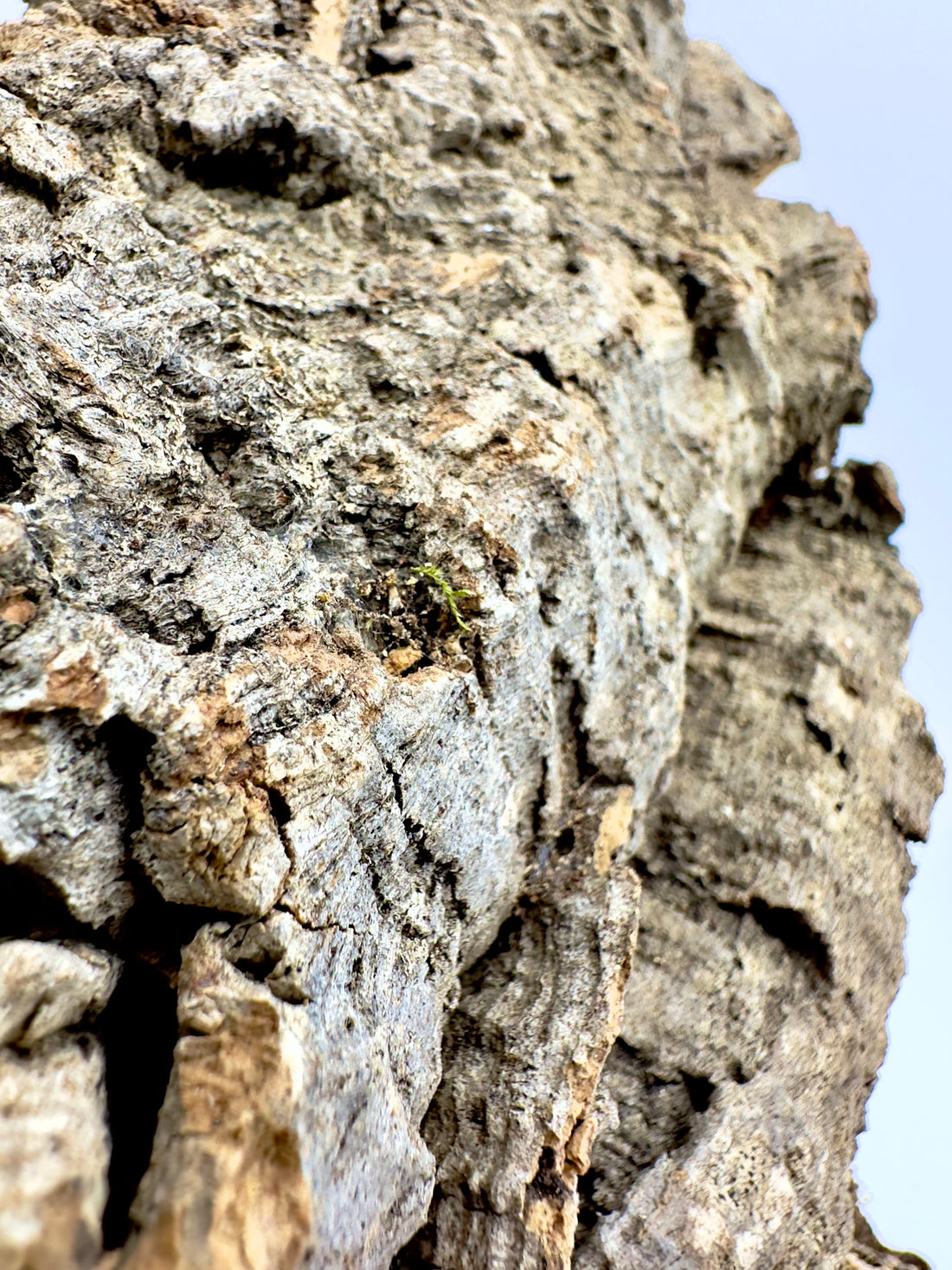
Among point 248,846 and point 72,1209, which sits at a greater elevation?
point 248,846

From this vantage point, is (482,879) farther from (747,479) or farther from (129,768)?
(747,479)

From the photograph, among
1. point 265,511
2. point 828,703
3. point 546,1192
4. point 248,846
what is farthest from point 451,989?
point 828,703

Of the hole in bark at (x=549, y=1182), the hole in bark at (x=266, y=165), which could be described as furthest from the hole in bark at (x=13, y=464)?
the hole in bark at (x=549, y=1182)

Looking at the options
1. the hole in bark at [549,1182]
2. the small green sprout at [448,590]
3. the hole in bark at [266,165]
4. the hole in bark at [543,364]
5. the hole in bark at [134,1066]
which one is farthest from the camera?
the hole in bark at [543,364]

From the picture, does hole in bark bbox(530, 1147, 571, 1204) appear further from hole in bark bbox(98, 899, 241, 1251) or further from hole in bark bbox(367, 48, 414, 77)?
hole in bark bbox(367, 48, 414, 77)

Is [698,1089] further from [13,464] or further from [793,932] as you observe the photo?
[13,464]

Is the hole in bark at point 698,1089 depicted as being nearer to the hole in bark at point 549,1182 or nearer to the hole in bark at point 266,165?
the hole in bark at point 549,1182

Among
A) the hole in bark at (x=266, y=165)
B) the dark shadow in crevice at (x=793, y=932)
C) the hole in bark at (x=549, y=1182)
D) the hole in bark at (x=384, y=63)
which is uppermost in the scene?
the hole in bark at (x=384, y=63)

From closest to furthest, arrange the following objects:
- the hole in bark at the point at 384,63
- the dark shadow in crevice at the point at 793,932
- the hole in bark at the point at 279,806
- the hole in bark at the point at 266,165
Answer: the hole in bark at the point at 279,806 → the hole in bark at the point at 266,165 → the dark shadow in crevice at the point at 793,932 → the hole in bark at the point at 384,63
